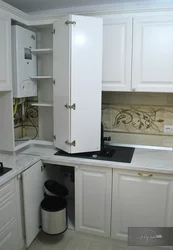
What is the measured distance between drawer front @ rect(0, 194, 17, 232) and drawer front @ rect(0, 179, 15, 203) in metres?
0.03

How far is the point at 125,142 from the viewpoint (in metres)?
2.47

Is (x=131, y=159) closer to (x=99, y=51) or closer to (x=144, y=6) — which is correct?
(x=99, y=51)

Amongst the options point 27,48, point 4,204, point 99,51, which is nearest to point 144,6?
point 99,51

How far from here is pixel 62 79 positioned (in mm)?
2070

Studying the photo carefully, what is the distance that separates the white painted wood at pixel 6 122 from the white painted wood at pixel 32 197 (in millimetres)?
352

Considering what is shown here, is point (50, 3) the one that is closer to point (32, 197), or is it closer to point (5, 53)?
point (5, 53)

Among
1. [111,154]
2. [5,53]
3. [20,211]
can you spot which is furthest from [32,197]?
[5,53]

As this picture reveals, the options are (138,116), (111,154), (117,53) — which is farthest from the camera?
(138,116)

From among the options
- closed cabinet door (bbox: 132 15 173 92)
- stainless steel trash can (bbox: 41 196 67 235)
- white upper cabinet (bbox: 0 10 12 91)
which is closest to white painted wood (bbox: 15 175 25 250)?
stainless steel trash can (bbox: 41 196 67 235)

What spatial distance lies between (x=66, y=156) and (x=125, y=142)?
70 centimetres

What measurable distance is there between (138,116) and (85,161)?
0.79 meters

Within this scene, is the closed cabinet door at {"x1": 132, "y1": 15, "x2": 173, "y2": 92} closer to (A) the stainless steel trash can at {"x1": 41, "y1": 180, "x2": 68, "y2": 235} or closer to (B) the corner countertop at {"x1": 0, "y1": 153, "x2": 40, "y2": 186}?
(B) the corner countertop at {"x1": 0, "y1": 153, "x2": 40, "y2": 186}

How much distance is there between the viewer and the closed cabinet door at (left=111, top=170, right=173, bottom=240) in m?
1.88

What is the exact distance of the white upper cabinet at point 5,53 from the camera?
1.88 meters
